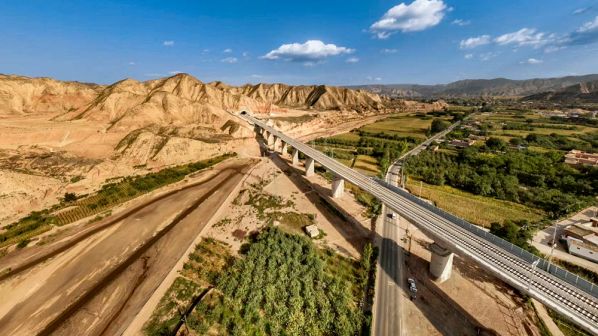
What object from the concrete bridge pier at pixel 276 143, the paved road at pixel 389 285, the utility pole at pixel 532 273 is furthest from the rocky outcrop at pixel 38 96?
the utility pole at pixel 532 273

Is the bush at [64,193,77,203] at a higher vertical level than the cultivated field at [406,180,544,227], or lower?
higher

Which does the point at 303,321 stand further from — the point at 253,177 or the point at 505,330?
the point at 253,177

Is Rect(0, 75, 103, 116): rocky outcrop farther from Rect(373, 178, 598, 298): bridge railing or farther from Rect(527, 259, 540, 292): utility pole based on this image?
Rect(527, 259, 540, 292): utility pole

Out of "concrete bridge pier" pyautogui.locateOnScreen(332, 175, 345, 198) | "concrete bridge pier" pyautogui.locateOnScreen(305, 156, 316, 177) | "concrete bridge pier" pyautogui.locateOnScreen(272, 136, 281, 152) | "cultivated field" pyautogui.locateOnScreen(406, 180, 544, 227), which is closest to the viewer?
"cultivated field" pyautogui.locateOnScreen(406, 180, 544, 227)

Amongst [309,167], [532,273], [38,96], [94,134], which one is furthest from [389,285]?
[38,96]

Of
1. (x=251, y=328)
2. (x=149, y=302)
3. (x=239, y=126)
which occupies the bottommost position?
(x=251, y=328)

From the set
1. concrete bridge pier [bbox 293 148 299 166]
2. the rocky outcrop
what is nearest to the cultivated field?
concrete bridge pier [bbox 293 148 299 166]

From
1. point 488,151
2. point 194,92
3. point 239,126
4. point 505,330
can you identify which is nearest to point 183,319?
point 505,330
